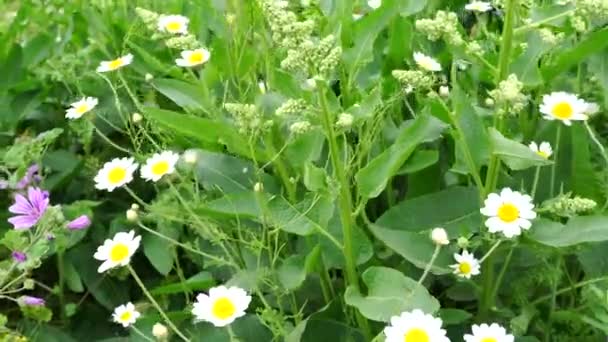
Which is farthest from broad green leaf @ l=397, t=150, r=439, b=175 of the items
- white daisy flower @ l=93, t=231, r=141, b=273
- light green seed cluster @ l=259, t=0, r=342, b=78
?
white daisy flower @ l=93, t=231, r=141, b=273

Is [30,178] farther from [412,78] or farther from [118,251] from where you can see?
[412,78]

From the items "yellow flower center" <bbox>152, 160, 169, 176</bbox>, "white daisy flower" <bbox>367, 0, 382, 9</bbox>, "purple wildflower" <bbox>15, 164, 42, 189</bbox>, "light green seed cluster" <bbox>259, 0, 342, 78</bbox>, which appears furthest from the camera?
"white daisy flower" <bbox>367, 0, 382, 9</bbox>

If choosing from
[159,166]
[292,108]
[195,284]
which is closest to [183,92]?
[159,166]

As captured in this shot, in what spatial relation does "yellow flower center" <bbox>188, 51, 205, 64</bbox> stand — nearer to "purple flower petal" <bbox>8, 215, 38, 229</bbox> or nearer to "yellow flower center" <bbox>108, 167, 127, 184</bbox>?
"yellow flower center" <bbox>108, 167, 127, 184</bbox>

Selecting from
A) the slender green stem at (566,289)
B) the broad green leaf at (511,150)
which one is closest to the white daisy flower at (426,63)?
the broad green leaf at (511,150)

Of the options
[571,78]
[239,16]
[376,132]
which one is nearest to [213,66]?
[239,16]
